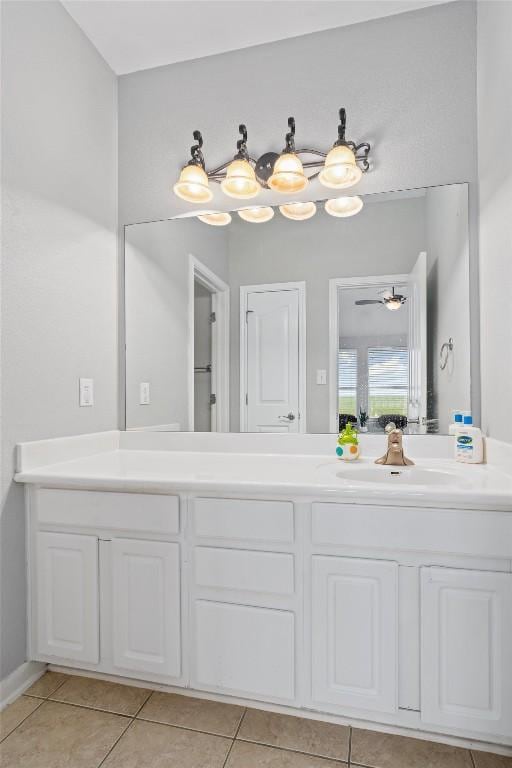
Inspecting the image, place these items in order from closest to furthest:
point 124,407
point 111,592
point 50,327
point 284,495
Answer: point 284,495 < point 111,592 < point 50,327 < point 124,407

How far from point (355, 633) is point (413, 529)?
36cm

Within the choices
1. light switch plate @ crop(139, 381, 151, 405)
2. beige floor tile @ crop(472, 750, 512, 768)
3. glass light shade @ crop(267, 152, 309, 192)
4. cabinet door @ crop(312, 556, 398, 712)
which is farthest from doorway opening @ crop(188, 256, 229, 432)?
beige floor tile @ crop(472, 750, 512, 768)

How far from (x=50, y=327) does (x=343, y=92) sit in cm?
156

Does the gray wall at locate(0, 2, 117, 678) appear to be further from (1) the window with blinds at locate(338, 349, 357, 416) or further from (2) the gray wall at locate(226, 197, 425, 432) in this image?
(1) the window with blinds at locate(338, 349, 357, 416)

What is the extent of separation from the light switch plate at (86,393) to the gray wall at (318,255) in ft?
2.03

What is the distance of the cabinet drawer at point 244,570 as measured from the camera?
1397 mm

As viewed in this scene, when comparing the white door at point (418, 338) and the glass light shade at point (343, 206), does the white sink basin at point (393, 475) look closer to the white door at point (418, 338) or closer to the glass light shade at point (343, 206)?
the white door at point (418, 338)

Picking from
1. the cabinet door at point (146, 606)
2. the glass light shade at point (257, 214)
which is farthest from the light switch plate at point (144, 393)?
the glass light shade at point (257, 214)

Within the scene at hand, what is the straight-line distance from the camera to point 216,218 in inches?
81.6

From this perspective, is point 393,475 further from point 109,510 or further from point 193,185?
point 193,185

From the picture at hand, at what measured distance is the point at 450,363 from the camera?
1807 mm

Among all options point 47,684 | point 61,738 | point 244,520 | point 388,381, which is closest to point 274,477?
point 244,520

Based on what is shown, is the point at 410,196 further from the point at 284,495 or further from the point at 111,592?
the point at 111,592

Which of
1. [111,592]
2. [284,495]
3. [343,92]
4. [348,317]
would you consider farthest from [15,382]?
[343,92]
